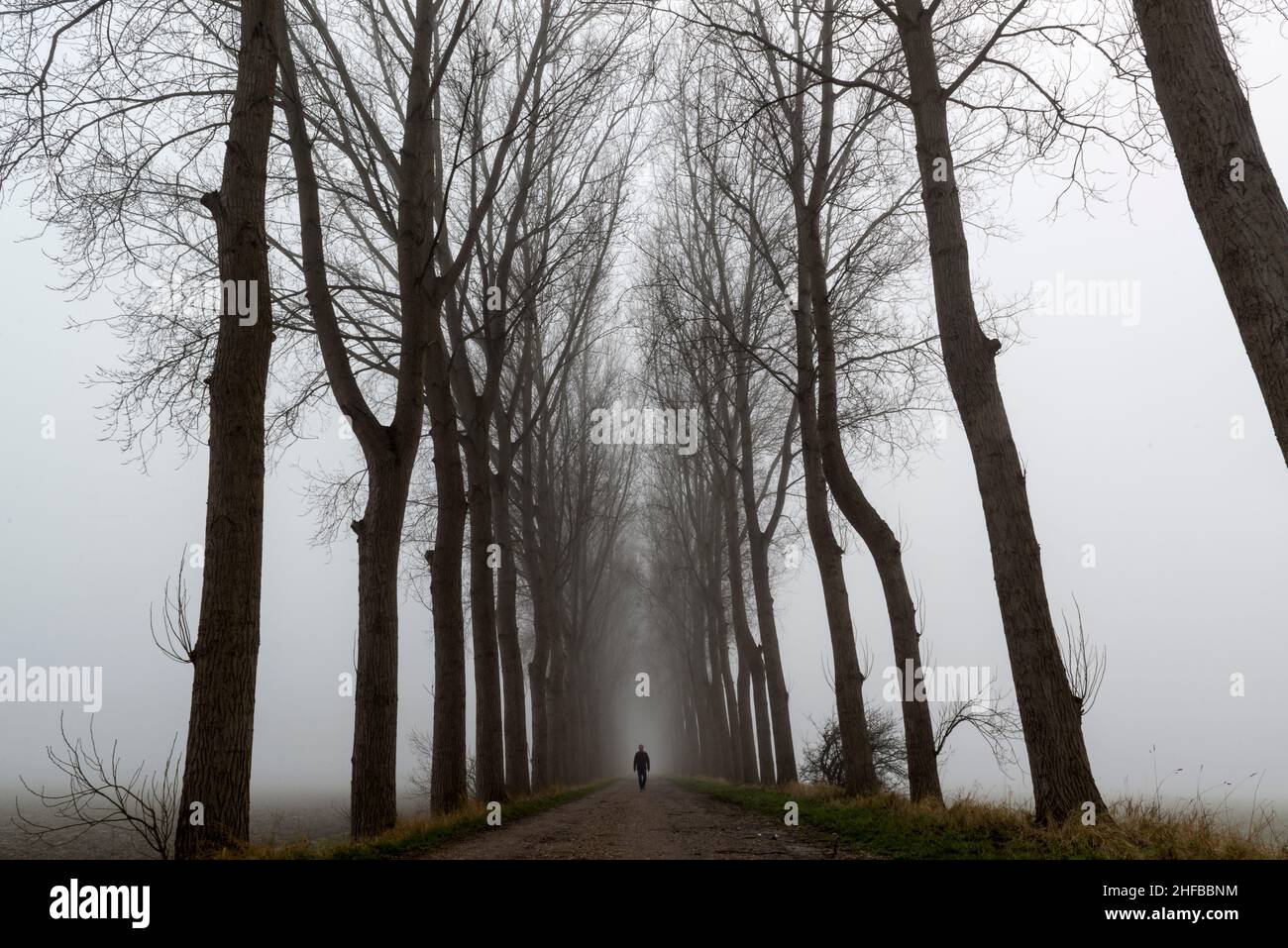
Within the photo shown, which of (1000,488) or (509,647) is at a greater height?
(1000,488)

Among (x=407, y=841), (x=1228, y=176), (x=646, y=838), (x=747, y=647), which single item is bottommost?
(x=646, y=838)

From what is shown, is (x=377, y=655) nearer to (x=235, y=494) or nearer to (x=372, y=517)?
(x=372, y=517)

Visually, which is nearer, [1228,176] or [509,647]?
Answer: [1228,176]

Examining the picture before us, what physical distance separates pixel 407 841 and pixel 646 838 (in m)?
2.26

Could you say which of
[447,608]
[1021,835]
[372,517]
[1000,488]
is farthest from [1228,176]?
[447,608]

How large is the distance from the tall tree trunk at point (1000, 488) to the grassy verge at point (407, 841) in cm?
497

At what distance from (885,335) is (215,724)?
9.52 metres

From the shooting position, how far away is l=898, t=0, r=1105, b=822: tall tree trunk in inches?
229

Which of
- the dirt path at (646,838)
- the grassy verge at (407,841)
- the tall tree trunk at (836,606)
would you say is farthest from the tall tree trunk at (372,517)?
the tall tree trunk at (836,606)

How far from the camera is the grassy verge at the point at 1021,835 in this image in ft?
15.0

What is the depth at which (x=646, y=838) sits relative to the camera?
7836mm

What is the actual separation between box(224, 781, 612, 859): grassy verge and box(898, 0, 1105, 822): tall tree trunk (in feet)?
16.3

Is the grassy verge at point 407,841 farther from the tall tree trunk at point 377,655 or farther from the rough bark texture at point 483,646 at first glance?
the rough bark texture at point 483,646
